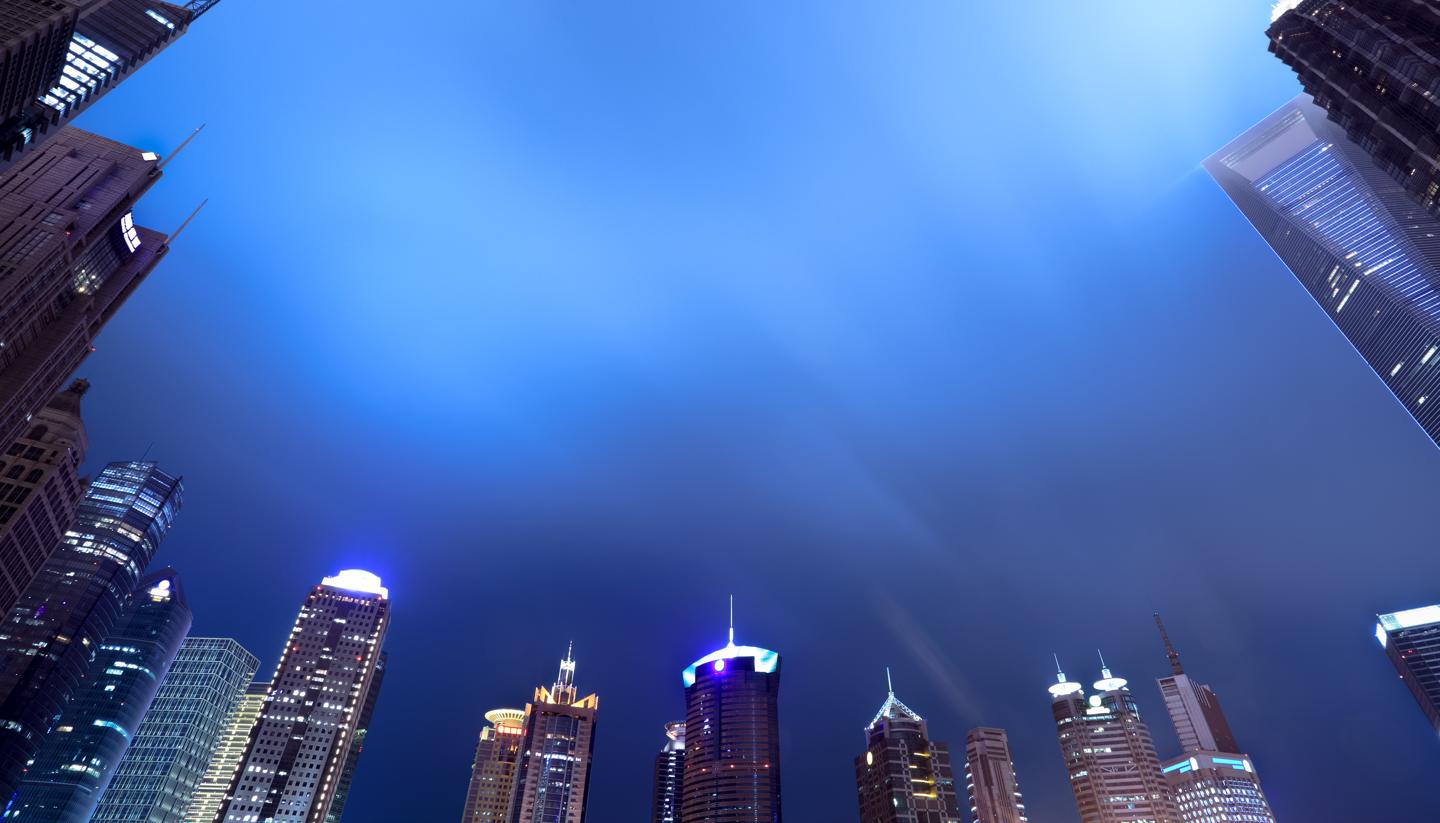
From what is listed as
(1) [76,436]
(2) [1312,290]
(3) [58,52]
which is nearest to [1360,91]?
(2) [1312,290]

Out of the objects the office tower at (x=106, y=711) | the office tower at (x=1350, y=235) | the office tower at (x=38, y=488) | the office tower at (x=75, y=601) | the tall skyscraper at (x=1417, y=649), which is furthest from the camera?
the tall skyscraper at (x=1417, y=649)

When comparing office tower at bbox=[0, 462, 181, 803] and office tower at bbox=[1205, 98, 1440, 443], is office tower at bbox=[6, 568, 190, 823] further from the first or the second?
office tower at bbox=[1205, 98, 1440, 443]

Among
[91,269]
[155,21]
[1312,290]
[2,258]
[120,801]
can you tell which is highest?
[1312,290]

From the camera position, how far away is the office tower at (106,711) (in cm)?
16153

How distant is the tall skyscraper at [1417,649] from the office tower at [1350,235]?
11186 centimetres

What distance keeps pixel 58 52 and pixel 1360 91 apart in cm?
9523

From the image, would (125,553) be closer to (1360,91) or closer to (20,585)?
(20,585)

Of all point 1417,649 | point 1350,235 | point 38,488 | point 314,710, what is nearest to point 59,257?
point 38,488

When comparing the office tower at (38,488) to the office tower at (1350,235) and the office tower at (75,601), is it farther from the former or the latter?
the office tower at (1350,235)

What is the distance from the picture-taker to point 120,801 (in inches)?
7288

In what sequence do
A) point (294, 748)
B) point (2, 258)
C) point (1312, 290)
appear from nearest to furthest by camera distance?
point (2, 258) → point (1312, 290) → point (294, 748)

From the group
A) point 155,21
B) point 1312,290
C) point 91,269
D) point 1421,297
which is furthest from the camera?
point 1312,290

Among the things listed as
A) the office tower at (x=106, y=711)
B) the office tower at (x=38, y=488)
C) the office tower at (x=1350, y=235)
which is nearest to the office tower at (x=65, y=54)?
the office tower at (x=38, y=488)

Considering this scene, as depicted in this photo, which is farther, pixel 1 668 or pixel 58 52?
pixel 1 668
